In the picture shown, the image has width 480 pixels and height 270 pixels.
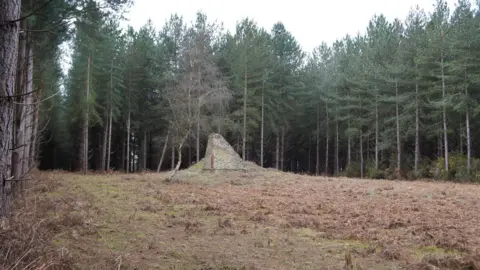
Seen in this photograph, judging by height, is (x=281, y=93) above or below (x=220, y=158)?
above

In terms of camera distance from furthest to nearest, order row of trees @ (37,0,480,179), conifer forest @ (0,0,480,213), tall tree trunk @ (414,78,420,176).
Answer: tall tree trunk @ (414,78,420,176) < row of trees @ (37,0,480,179) < conifer forest @ (0,0,480,213)

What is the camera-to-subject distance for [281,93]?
32938 millimetres

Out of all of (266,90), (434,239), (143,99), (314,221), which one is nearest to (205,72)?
(266,90)

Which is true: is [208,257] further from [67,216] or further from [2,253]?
[67,216]

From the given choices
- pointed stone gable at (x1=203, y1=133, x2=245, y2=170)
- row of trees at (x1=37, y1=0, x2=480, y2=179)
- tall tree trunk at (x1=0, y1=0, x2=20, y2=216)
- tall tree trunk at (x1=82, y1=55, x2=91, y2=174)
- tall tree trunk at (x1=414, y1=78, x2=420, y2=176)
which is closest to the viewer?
tall tree trunk at (x1=0, y1=0, x2=20, y2=216)

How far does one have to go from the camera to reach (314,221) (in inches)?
306

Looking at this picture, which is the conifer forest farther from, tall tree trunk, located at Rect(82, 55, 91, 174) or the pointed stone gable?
the pointed stone gable

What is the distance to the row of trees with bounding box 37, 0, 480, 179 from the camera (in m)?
22.8

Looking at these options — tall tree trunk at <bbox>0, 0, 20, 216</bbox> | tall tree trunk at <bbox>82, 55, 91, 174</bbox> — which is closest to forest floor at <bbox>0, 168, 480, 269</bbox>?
tall tree trunk at <bbox>0, 0, 20, 216</bbox>

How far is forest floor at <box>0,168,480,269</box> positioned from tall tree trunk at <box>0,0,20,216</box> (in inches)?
22.6

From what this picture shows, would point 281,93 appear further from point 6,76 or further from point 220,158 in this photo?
point 6,76

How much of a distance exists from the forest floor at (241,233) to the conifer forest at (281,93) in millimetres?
7942

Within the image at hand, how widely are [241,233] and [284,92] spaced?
89.9 feet

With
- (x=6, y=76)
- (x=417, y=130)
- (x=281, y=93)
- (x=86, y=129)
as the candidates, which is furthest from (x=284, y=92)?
(x=6, y=76)
